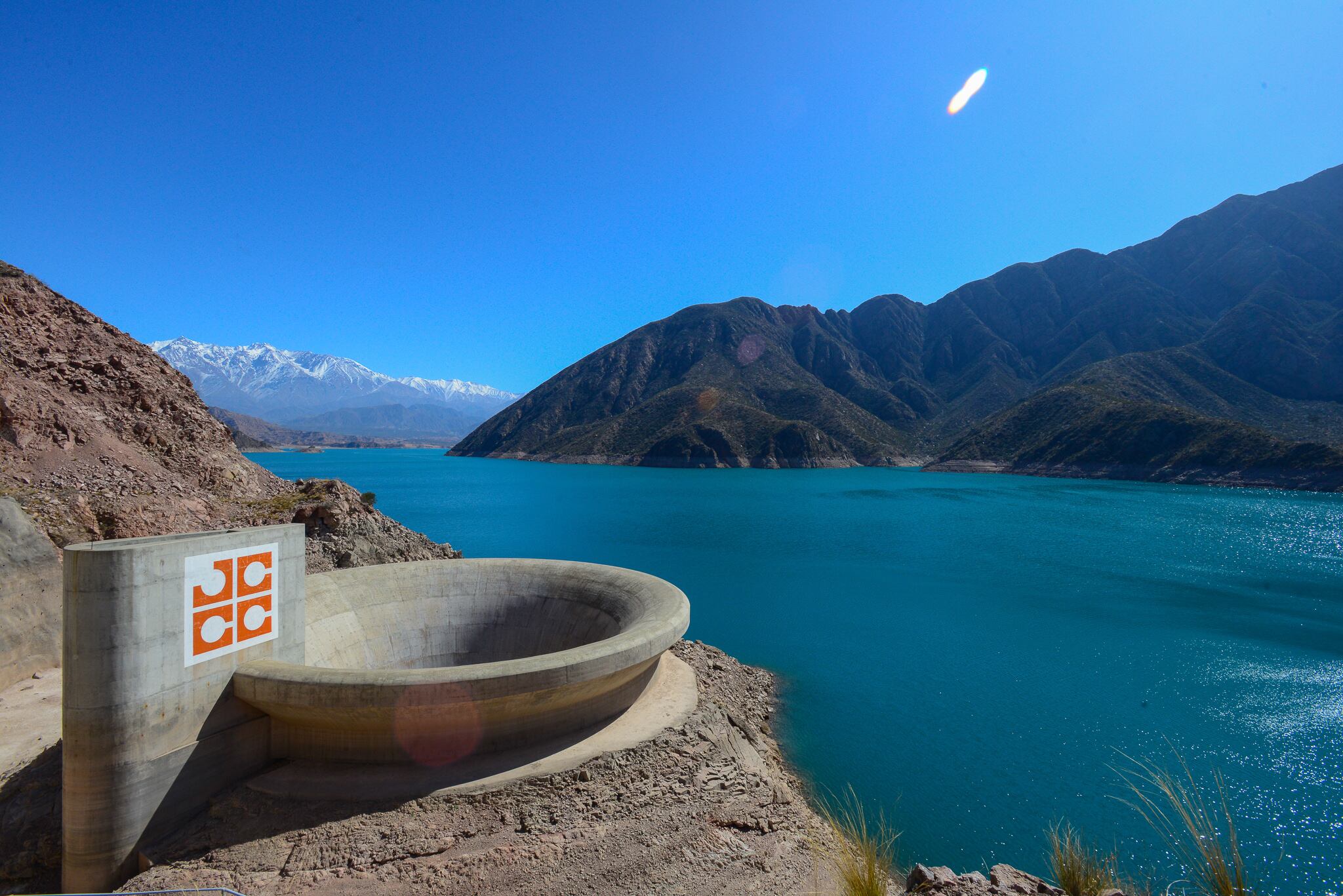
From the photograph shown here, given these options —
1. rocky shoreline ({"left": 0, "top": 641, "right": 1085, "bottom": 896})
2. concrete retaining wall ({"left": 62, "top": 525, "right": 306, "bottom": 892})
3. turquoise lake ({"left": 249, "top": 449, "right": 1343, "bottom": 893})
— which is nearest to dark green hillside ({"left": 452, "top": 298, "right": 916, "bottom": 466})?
turquoise lake ({"left": 249, "top": 449, "right": 1343, "bottom": 893})

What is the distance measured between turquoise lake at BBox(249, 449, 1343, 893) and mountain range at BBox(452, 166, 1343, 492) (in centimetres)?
4235

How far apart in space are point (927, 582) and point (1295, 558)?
22.3 m

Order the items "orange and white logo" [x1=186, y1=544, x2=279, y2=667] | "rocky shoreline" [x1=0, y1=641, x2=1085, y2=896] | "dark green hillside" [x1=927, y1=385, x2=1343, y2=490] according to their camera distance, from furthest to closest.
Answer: "dark green hillside" [x1=927, y1=385, x2=1343, y2=490] → "orange and white logo" [x1=186, y1=544, x2=279, y2=667] → "rocky shoreline" [x1=0, y1=641, x2=1085, y2=896]

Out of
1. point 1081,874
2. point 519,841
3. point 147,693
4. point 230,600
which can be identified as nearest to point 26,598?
point 230,600

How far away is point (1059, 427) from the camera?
A: 302ft

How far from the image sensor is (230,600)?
770 cm

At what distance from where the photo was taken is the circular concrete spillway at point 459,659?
24.7ft

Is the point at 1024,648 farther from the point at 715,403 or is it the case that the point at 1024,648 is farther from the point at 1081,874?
the point at 715,403

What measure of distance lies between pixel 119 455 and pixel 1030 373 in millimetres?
170052

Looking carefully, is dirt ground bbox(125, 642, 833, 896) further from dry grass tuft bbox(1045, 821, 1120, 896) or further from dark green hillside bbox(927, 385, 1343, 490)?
dark green hillside bbox(927, 385, 1343, 490)

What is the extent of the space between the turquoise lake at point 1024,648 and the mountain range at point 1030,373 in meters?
42.4

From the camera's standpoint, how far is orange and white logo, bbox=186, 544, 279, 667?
7.21m

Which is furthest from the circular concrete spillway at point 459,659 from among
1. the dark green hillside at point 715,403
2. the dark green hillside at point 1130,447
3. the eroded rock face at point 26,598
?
the dark green hillside at point 715,403

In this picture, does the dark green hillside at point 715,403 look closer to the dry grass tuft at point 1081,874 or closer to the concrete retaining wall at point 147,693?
the concrete retaining wall at point 147,693
